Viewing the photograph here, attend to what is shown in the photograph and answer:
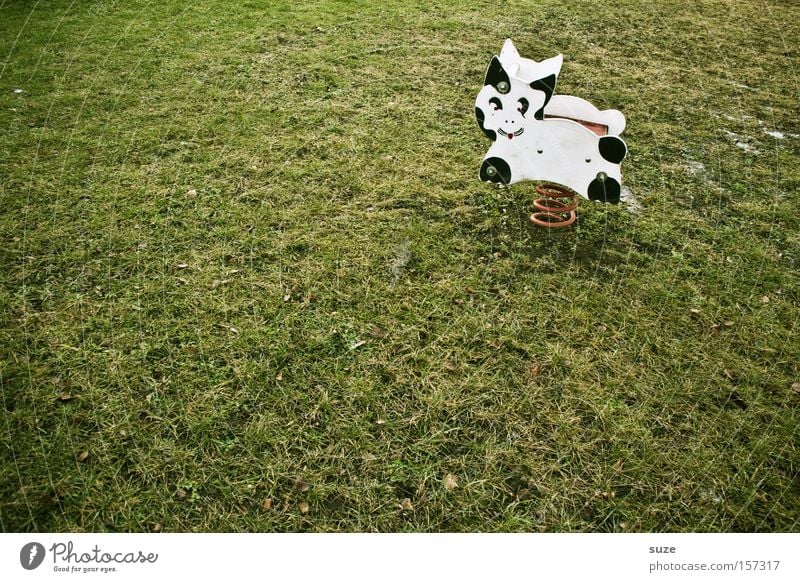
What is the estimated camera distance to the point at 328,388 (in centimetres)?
296

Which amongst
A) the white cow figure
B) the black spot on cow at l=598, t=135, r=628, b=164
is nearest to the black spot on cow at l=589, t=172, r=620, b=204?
the white cow figure

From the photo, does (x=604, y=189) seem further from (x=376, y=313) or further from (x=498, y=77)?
(x=376, y=313)

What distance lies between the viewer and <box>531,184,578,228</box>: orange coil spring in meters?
3.95

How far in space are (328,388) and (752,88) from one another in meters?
5.81

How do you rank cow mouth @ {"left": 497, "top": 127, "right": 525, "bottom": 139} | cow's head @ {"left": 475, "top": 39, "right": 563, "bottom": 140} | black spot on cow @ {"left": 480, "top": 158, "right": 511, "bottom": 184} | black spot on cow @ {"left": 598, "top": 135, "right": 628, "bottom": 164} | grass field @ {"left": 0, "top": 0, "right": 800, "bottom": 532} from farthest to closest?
1. black spot on cow @ {"left": 480, "top": 158, "right": 511, "bottom": 184}
2. cow mouth @ {"left": 497, "top": 127, "right": 525, "bottom": 139}
3. cow's head @ {"left": 475, "top": 39, "right": 563, "bottom": 140}
4. black spot on cow @ {"left": 598, "top": 135, "right": 628, "bottom": 164}
5. grass field @ {"left": 0, "top": 0, "right": 800, "bottom": 532}

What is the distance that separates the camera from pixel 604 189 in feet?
11.9

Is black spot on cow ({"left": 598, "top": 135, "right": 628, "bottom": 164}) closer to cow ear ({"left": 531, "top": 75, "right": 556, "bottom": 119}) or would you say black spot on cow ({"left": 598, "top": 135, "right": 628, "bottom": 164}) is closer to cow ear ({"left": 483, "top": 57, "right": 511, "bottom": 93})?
cow ear ({"left": 531, "top": 75, "right": 556, "bottom": 119})

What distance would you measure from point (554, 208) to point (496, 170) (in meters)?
0.49

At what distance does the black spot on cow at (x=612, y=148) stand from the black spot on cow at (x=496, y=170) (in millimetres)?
634

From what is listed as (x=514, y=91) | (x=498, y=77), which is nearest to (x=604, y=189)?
(x=514, y=91)

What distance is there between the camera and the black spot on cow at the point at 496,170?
3.88 meters

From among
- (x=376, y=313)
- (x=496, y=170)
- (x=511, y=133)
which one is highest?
(x=511, y=133)

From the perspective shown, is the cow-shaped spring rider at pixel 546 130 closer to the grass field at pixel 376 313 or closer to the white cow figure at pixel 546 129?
the white cow figure at pixel 546 129
